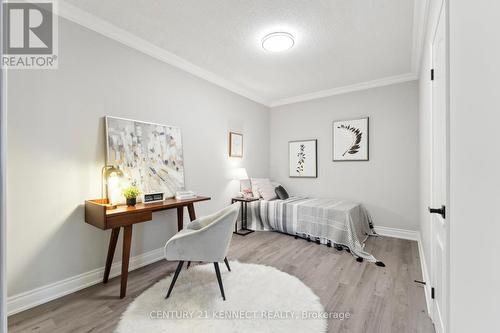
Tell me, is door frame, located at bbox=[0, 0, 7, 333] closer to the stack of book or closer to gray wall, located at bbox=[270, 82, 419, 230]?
the stack of book

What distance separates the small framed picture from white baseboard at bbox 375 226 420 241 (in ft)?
9.13

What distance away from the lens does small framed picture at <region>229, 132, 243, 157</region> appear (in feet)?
13.8

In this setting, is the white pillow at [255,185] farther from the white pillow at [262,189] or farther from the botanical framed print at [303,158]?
the botanical framed print at [303,158]

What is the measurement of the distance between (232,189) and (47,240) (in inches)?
104

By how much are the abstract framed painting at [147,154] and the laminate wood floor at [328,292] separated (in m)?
1.03

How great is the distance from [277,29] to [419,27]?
58.4 inches

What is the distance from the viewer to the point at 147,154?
9.27 feet

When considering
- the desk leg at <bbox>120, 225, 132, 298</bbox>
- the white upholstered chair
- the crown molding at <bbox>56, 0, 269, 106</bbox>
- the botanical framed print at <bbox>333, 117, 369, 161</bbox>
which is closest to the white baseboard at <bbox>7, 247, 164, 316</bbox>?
the desk leg at <bbox>120, 225, 132, 298</bbox>

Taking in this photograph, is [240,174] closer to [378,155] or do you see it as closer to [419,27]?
[378,155]

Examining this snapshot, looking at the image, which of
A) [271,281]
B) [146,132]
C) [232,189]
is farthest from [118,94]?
[271,281]

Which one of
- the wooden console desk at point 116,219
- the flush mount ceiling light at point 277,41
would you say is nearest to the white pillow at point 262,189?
the wooden console desk at point 116,219

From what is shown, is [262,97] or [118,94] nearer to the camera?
[118,94]

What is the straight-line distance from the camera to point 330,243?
3434mm

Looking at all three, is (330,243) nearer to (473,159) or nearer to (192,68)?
(473,159)
